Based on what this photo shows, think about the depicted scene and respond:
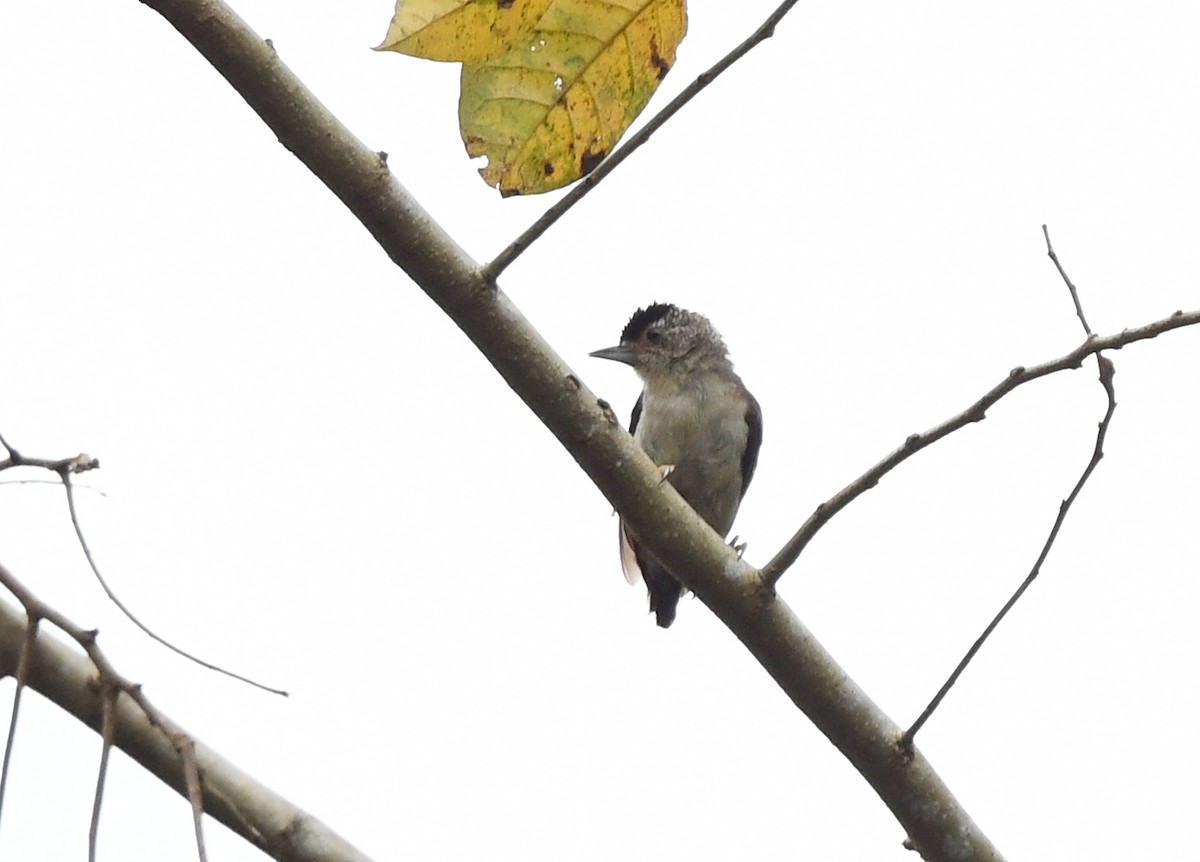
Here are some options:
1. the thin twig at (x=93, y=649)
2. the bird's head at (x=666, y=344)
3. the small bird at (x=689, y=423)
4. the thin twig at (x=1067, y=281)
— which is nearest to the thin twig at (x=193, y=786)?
the thin twig at (x=93, y=649)

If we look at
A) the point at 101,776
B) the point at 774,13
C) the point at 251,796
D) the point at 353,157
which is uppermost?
the point at 774,13

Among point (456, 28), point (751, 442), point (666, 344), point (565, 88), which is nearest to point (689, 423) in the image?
point (751, 442)

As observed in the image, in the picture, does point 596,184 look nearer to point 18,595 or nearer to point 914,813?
point 18,595

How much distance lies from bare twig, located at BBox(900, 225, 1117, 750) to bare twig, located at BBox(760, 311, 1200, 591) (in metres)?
0.05

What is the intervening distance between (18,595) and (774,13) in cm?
175

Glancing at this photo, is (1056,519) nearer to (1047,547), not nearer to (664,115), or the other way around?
(1047,547)

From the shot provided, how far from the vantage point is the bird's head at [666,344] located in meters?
7.83

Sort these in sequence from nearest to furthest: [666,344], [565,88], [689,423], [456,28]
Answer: [456,28] → [565,88] → [689,423] → [666,344]

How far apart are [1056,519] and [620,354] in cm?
476

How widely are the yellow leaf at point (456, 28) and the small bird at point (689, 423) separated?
4.55m

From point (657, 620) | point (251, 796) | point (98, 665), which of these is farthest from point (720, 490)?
point (98, 665)

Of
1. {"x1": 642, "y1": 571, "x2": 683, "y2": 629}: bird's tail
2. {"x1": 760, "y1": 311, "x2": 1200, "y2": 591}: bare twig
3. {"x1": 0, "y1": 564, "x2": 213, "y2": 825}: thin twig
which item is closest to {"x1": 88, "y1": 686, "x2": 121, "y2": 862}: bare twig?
{"x1": 0, "y1": 564, "x2": 213, "y2": 825}: thin twig

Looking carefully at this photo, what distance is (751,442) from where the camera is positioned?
7574 mm

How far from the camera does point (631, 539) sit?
6.46 meters
